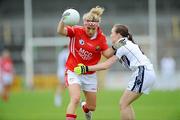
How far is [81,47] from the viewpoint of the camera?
45.2ft

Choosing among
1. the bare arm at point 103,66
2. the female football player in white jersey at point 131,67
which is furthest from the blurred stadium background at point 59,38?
the female football player in white jersey at point 131,67

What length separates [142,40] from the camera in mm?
43031

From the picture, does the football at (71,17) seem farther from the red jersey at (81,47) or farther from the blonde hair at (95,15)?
the red jersey at (81,47)

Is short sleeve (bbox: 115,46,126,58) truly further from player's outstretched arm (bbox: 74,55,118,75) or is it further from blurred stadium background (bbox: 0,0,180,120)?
blurred stadium background (bbox: 0,0,180,120)

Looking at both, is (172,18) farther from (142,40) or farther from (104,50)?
(104,50)

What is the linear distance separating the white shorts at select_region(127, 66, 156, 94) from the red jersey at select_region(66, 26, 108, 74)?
1321mm

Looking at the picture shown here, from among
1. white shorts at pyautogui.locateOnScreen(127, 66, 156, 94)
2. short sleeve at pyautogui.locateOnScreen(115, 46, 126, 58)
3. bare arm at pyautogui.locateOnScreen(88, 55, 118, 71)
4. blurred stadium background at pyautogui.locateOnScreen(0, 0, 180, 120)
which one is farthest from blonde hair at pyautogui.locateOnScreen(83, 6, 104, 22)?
blurred stadium background at pyautogui.locateOnScreen(0, 0, 180, 120)

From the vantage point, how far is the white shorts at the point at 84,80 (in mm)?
13648

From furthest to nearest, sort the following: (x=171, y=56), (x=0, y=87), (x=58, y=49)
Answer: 1. (x=58, y=49)
2. (x=171, y=56)
3. (x=0, y=87)

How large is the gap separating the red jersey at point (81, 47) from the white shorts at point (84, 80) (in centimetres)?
17

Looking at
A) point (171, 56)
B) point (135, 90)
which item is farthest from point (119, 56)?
point (171, 56)

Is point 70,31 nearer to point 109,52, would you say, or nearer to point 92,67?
point 109,52

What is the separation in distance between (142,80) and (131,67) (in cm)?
34

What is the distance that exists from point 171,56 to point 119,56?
95.8 feet
